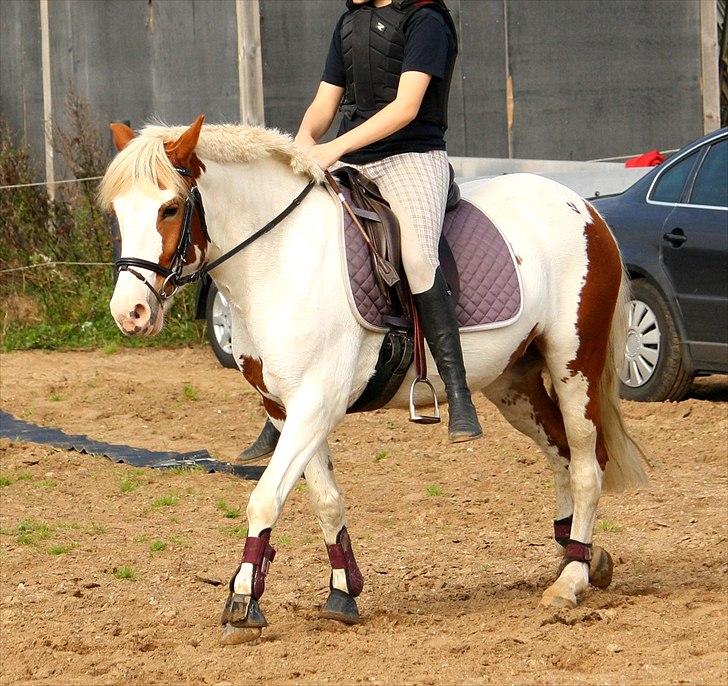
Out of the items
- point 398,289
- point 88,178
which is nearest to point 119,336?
point 88,178

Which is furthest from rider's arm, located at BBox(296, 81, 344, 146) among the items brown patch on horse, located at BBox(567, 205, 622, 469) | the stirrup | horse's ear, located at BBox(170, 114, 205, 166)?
brown patch on horse, located at BBox(567, 205, 622, 469)

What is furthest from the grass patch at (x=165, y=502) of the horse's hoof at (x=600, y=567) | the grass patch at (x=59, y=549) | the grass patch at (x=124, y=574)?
the horse's hoof at (x=600, y=567)

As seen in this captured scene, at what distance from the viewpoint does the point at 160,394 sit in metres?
11.9

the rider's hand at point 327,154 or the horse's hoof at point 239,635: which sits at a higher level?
the rider's hand at point 327,154

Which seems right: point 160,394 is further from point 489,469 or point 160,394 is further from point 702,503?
point 702,503

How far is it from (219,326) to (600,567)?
7.56 m

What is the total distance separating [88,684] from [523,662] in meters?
1.55

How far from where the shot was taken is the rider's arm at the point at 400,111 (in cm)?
579

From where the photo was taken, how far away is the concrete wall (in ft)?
50.3

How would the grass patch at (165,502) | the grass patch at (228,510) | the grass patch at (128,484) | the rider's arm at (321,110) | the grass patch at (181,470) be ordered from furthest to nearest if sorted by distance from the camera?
1. the grass patch at (181,470)
2. the grass patch at (128,484)
3. the grass patch at (165,502)
4. the grass patch at (228,510)
5. the rider's arm at (321,110)

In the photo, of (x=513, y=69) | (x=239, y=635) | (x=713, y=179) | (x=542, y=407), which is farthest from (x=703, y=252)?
(x=513, y=69)

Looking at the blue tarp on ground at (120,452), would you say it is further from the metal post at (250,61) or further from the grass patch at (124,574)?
the metal post at (250,61)

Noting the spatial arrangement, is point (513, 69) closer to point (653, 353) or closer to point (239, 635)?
point (653, 353)

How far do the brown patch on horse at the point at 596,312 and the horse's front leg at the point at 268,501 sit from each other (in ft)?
4.95
